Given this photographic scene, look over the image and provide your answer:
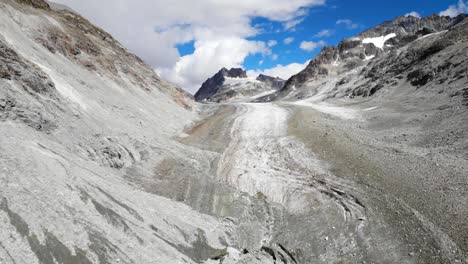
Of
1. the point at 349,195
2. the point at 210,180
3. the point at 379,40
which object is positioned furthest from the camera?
the point at 379,40

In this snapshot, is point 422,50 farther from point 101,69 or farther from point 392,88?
point 101,69

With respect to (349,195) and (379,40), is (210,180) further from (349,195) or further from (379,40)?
(379,40)

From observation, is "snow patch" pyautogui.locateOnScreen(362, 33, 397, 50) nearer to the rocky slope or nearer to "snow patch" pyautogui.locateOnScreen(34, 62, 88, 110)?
the rocky slope

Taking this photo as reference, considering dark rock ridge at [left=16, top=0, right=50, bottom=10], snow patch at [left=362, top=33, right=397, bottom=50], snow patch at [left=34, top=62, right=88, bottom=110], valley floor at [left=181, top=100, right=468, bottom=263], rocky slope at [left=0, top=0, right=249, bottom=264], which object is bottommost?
valley floor at [left=181, top=100, right=468, bottom=263]

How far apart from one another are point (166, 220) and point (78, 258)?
370 centimetres

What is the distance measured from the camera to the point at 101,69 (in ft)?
112

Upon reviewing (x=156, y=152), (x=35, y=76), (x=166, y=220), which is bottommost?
(x=166, y=220)

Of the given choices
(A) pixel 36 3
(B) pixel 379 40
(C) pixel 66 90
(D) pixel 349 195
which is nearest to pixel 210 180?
(D) pixel 349 195

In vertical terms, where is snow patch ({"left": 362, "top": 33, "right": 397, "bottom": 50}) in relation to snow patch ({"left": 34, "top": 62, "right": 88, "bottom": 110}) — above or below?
above

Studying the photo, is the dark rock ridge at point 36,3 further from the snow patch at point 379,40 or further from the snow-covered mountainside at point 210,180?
the snow patch at point 379,40

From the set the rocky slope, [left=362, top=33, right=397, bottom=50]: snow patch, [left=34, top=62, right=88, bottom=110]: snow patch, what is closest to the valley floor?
the rocky slope

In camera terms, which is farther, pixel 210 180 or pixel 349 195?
pixel 210 180

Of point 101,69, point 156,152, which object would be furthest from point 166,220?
point 101,69

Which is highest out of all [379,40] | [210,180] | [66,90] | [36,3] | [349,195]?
[379,40]
